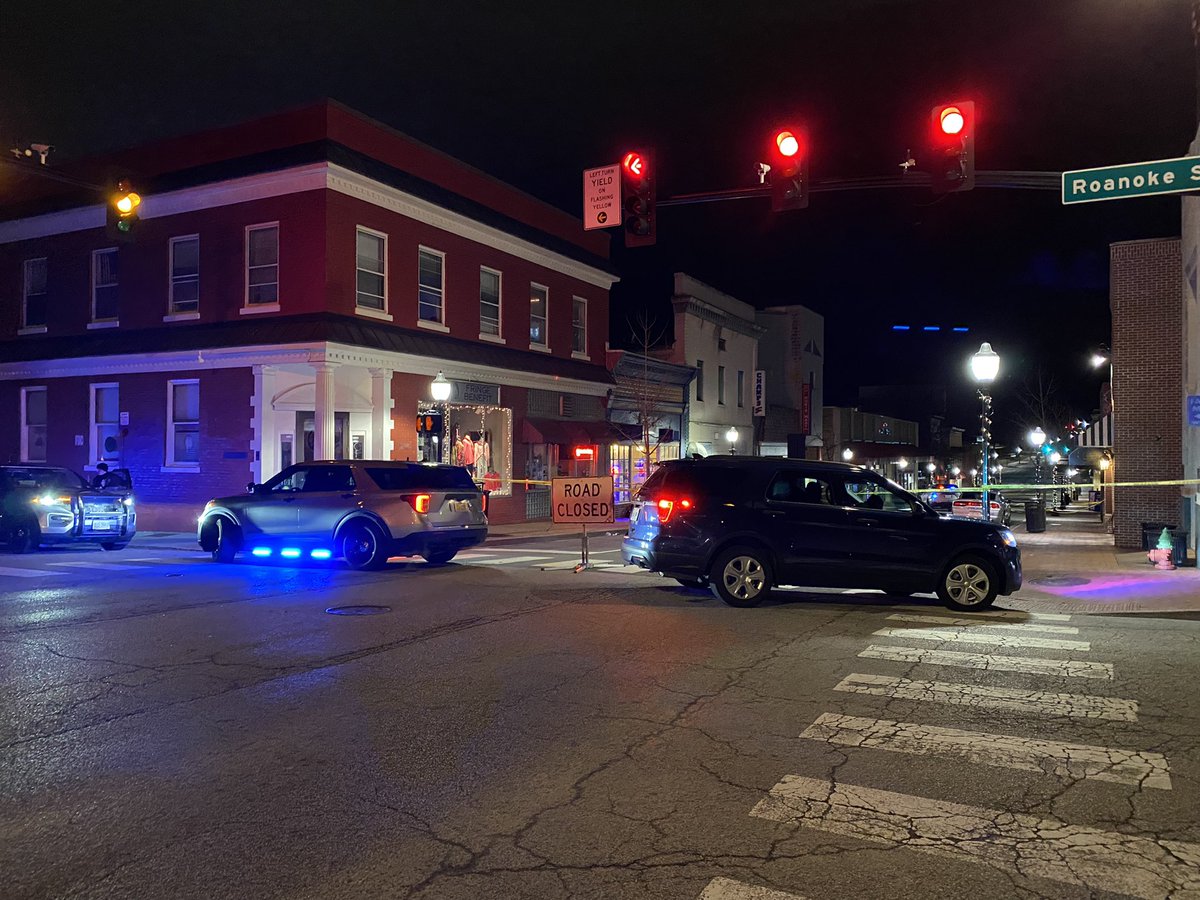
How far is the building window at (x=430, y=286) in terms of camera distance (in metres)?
26.4

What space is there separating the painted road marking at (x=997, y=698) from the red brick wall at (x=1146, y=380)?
1548 centimetres

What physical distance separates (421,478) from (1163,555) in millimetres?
12875

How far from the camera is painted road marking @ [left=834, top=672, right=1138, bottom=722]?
673cm

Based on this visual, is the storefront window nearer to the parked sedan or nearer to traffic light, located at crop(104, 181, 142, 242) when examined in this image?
the parked sedan

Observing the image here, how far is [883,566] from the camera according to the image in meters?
11.5

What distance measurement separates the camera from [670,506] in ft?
39.6

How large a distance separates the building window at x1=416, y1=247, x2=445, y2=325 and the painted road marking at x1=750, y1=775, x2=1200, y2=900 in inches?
900

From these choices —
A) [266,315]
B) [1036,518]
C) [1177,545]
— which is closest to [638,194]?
[1177,545]

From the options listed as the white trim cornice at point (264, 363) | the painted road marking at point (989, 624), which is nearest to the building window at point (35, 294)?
the white trim cornice at point (264, 363)

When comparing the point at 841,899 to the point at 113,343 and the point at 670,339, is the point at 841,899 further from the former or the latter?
the point at 670,339

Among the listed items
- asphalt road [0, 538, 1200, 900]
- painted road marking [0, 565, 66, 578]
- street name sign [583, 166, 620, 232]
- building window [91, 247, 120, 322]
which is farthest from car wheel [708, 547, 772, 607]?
building window [91, 247, 120, 322]

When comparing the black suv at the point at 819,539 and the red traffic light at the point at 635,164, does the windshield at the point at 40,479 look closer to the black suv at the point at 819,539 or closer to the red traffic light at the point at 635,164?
the red traffic light at the point at 635,164

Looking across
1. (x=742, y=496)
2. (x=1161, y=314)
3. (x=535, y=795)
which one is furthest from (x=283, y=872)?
(x=1161, y=314)

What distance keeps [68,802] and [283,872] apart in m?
1.67
